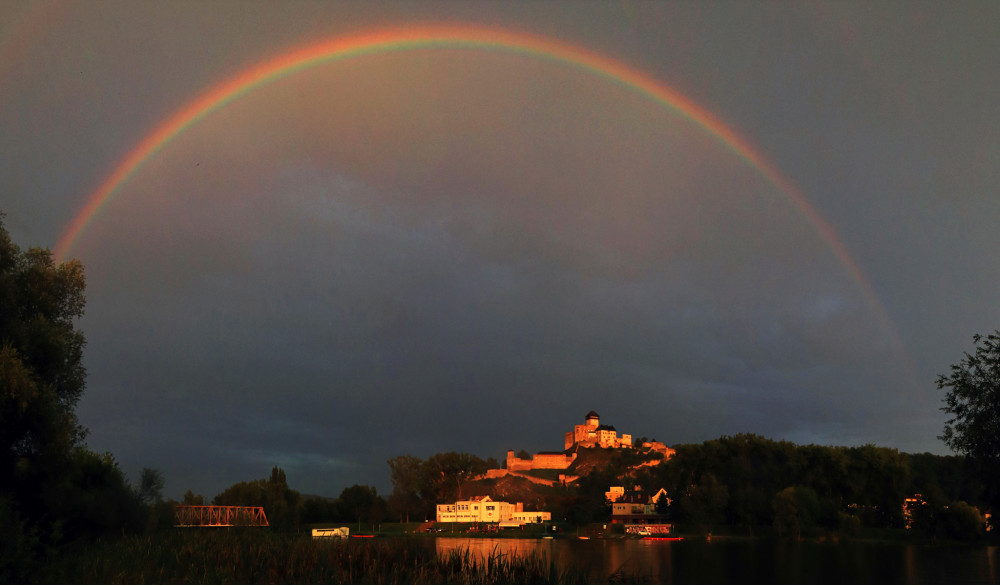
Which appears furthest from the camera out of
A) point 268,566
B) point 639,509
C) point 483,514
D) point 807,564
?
point 483,514

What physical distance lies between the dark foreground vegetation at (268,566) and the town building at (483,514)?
391 ft

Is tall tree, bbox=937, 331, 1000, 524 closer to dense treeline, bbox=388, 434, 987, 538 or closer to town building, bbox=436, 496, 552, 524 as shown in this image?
dense treeline, bbox=388, 434, 987, 538

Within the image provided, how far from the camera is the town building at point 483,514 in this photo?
144 metres

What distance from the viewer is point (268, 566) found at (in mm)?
24109

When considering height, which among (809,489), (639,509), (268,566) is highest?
(268,566)

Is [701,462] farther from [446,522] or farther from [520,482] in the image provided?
[520,482]

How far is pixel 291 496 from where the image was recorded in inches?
4518


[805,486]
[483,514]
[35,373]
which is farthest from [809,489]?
[35,373]

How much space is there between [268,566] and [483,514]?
416 feet

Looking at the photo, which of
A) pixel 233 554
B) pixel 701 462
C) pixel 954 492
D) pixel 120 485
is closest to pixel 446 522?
pixel 701 462

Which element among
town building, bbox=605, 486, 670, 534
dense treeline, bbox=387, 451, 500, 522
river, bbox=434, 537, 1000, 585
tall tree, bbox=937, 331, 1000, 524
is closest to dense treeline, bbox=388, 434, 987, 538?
town building, bbox=605, 486, 670, 534

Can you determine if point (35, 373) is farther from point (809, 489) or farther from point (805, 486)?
point (805, 486)

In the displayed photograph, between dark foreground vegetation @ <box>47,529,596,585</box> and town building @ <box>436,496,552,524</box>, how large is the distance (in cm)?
11909

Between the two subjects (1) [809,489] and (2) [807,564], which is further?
(1) [809,489]
